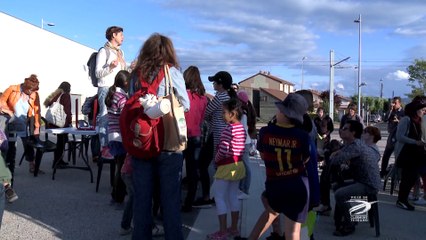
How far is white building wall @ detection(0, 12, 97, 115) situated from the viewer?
26969mm

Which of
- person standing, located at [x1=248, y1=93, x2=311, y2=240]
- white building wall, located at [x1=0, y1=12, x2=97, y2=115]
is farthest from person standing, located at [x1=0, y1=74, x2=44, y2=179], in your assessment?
white building wall, located at [x1=0, y1=12, x2=97, y2=115]

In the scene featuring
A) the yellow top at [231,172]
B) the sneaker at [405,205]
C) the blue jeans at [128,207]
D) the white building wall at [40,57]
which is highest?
the white building wall at [40,57]

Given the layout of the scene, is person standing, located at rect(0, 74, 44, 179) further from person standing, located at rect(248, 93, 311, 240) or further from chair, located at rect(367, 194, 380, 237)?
chair, located at rect(367, 194, 380, 237)

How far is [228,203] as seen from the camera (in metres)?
5.41

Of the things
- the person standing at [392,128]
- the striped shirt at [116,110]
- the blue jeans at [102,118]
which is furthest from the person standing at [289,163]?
the person standing at [392,128]

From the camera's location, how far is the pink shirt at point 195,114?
20.9 ft

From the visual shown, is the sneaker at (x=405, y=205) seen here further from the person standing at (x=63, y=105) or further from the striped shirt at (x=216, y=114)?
the person standing at (x=63, y=105)

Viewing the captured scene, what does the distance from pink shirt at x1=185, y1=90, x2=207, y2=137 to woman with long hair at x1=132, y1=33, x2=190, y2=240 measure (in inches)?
82.3

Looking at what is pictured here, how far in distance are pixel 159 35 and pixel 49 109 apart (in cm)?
627

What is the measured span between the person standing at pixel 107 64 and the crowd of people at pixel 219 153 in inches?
0.6

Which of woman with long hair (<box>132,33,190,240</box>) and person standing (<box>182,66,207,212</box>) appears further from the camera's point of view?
person standing (<box>182,66,207,212</box>)

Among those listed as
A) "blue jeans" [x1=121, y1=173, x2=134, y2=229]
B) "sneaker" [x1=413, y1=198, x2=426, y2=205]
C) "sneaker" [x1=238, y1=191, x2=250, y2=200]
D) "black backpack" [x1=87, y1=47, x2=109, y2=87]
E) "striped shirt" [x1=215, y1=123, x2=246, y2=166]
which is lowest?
"sneaker" [x1=413, y1=198, x2=426, y2=205]

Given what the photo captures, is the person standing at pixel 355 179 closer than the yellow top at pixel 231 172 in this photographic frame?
No

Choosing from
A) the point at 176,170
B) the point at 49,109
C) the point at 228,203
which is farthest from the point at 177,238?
the point at 49,109
